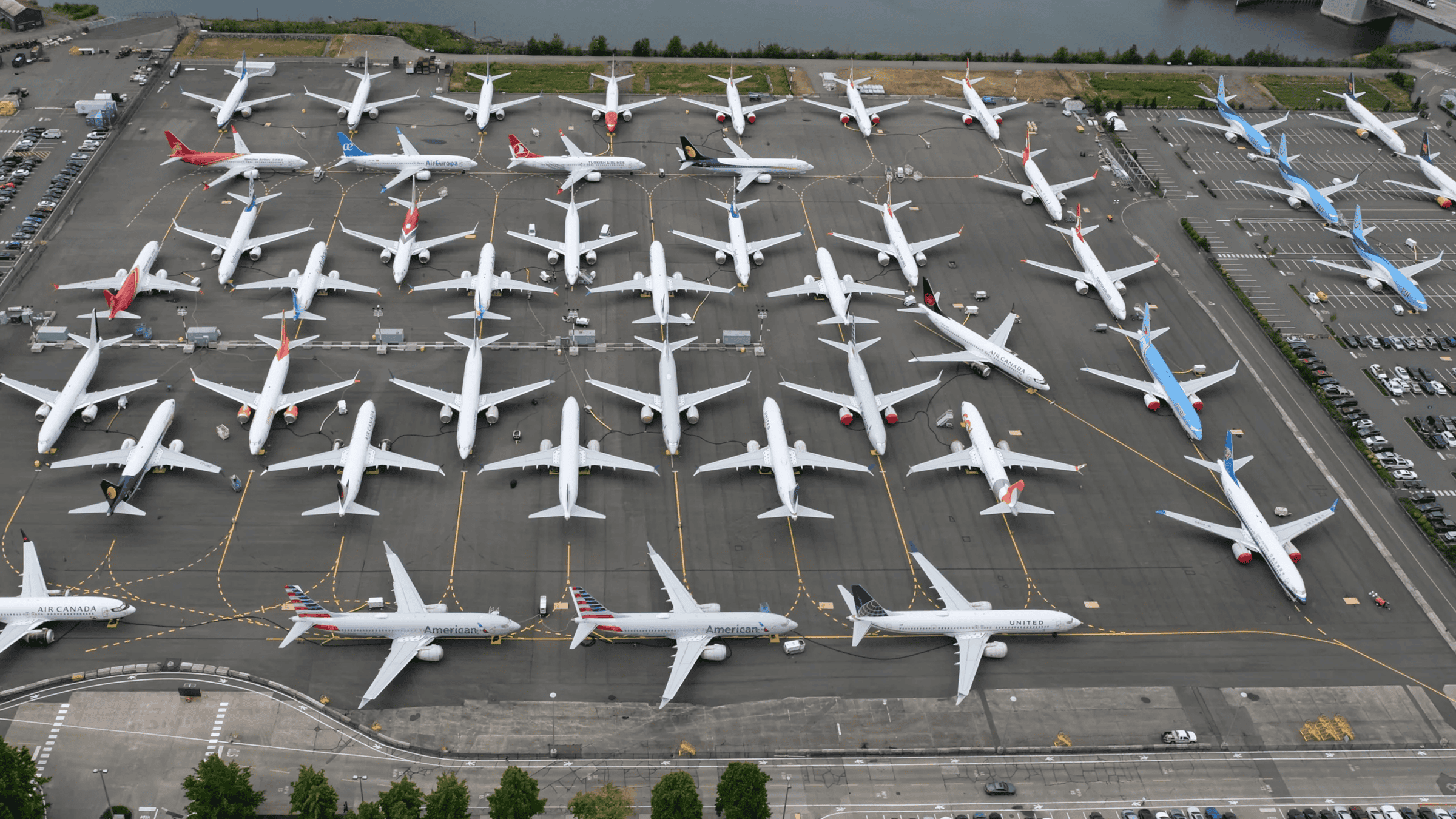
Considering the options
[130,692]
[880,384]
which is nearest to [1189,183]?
[880,384]

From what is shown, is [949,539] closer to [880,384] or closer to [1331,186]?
[880,384]

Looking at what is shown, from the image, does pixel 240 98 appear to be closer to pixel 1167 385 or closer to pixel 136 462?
pixel 136 462

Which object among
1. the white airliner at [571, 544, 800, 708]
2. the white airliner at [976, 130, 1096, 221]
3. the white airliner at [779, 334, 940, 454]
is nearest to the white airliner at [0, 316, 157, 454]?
the white airliner at [571, 544, 800, 708]

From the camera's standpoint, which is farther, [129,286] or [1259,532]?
[129,286]

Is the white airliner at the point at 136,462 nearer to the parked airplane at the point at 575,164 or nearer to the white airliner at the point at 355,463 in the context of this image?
the white airliner at the point at 355,463

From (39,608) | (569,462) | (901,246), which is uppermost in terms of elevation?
(901,246)

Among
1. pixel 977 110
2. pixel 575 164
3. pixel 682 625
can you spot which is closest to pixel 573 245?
pixel 575 164
